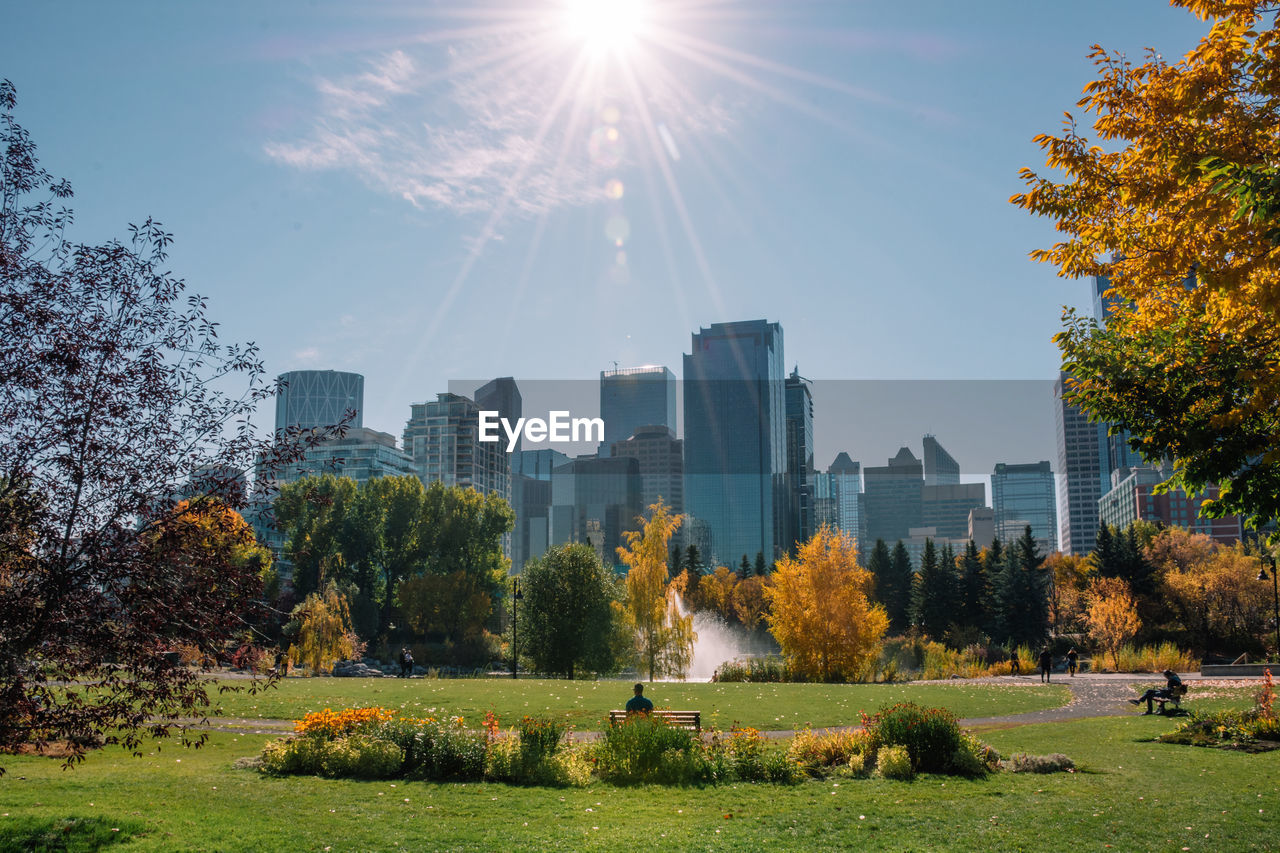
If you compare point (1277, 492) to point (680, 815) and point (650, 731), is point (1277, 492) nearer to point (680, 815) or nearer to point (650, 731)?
point (680, 815)

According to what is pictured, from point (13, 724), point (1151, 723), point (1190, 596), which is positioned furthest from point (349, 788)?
point (1190, 596)

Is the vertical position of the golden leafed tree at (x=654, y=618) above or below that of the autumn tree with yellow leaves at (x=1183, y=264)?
below

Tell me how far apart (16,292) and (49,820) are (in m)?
5.83

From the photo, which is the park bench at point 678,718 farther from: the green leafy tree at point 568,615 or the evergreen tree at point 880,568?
the evergreen tree at point 880,568

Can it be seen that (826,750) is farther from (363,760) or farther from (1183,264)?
(1183,264)

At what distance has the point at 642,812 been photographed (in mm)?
11016

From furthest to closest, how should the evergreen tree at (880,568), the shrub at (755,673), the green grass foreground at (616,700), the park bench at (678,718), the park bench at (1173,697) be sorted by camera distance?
the evergreen tree at (880,568)
the shrub at (755,673)
the park bench at (1173,697)
the green grass foreground at (616,700)
the park bench at (678,718)

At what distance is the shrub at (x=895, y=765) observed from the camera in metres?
13.4

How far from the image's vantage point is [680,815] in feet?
35.8

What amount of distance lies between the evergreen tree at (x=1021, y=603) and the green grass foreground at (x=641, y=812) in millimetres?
50876

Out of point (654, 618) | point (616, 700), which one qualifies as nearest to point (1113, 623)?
point (654, 618)

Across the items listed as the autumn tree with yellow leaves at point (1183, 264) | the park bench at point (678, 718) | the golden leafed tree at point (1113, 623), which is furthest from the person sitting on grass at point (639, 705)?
the golden leafed tree at point (1113, 623)

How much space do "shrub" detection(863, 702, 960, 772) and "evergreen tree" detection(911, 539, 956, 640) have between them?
55182 mm

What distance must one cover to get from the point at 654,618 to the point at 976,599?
3447cm
